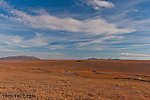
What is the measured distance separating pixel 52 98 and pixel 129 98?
295 inches

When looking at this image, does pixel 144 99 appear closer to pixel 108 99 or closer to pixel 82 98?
pixel 108 99

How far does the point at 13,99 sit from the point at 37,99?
1.97 m

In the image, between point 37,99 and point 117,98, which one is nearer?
point 37,99

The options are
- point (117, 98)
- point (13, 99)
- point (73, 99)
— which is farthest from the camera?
point (117, 98)

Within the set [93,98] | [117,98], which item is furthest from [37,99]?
[117,98]

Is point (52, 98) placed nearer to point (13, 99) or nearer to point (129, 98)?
point (13, 99)

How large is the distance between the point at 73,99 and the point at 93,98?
1.94 m

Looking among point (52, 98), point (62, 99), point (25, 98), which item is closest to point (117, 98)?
point (62, 99)

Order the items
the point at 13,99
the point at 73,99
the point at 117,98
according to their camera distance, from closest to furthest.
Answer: the point at 13,99, the point at 73,99, the point at 117,98

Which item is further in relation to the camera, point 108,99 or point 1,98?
point 108,99

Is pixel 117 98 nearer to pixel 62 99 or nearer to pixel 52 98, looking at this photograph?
pixel 62 99

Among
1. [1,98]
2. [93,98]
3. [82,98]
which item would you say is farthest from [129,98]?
[1,98]

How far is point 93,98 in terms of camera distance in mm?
10055

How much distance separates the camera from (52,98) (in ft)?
31.9
